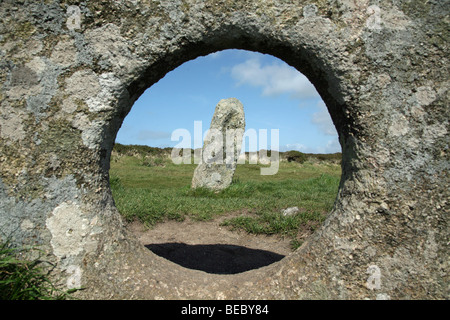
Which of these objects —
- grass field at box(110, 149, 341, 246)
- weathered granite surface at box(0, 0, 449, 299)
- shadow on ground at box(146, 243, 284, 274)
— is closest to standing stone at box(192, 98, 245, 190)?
grass field at box(110, 149, 341, 246)

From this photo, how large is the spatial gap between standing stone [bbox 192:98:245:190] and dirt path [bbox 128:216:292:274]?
123 inches

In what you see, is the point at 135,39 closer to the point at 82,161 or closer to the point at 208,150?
the point at 82,161

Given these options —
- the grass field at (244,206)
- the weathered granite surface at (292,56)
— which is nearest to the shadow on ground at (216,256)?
the grass field at (244,206)

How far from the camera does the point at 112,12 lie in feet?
7.05

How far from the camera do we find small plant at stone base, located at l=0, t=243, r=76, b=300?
2.01m

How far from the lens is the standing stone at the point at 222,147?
356 inches

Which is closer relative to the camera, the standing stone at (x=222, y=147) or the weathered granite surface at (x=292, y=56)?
the weathered granite surface at (x=292, y=56)

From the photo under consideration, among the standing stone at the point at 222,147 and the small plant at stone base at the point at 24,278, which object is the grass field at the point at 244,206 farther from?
the small plant at stone base at the point at 24,278

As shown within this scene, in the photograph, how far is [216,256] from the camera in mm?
4516

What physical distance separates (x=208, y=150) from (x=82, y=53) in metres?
7.21

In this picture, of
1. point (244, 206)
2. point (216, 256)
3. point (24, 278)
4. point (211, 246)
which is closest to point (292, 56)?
point (24, 278)

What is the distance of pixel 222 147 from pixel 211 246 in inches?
190
